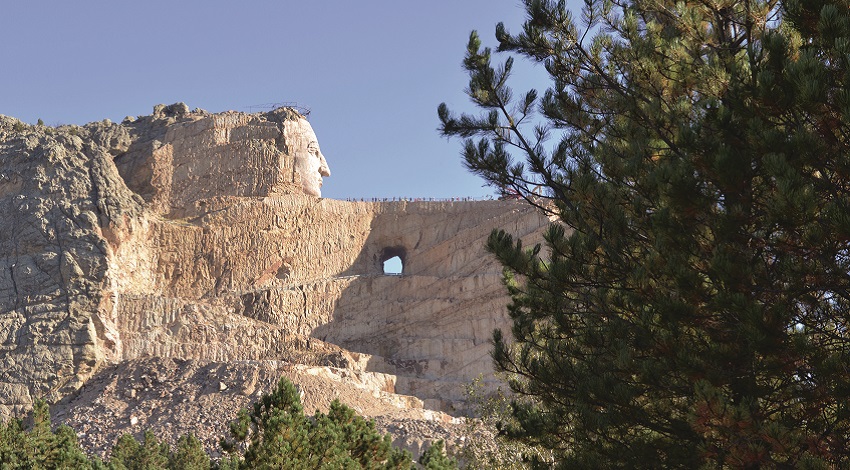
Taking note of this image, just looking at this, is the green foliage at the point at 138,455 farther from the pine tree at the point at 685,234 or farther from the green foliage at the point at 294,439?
the pine tree at the point at 685,234

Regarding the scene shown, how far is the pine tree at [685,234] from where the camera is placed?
11258mm

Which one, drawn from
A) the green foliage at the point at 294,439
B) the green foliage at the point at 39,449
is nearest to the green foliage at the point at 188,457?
the green foliage at the point at 39,449

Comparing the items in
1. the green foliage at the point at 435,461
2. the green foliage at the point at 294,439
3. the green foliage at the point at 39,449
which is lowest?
the green foliage at the point at 39,449

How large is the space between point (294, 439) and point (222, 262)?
33405 mm

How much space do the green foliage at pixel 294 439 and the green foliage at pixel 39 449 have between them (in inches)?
265

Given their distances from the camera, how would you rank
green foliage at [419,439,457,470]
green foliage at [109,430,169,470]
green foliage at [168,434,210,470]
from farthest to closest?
green foliage at [168,434,210,470] < green foliage at [109,430,169,470] < green foliage at [419,439,457,470]

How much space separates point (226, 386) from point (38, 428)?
57.2ft

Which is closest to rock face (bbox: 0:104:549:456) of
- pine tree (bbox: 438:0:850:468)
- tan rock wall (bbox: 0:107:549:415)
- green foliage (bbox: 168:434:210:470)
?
tan rock wall (bbox: 0:107:549:415)

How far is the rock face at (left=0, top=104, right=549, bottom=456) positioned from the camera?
1886 inches

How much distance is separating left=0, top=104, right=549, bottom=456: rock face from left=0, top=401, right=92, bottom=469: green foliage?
18929 millimetres

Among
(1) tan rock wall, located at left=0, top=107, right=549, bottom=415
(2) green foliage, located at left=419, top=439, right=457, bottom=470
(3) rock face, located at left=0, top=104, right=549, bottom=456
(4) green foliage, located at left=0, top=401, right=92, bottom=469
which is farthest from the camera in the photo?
(1) tan rock wall, located at left=0, top=107, right=549, bottom=415

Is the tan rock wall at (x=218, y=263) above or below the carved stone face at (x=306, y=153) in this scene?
below

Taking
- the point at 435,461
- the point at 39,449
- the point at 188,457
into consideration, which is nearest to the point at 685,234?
the point at 435,461

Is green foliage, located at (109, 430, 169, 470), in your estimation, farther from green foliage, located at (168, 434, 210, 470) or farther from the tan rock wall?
the tan rock wall
